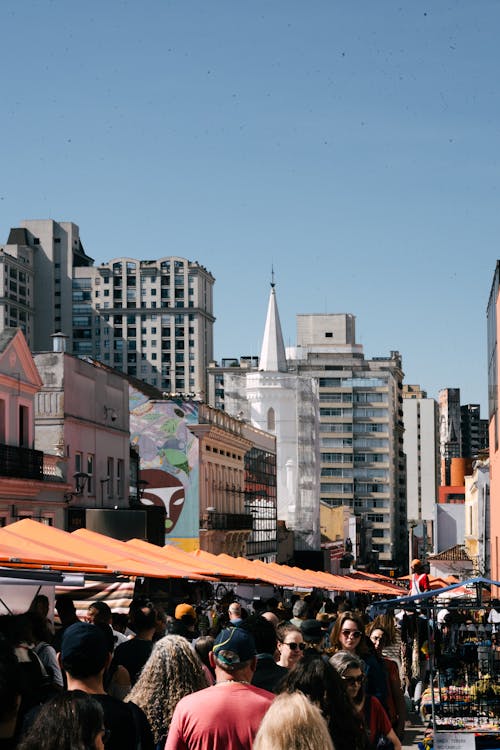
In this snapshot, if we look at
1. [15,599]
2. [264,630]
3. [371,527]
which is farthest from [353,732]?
[371,527]

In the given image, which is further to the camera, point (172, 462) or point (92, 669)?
point (172, 462)

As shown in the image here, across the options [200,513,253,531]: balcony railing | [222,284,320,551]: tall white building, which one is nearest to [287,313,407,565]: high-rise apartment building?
[222,284,320,551]: tall white building

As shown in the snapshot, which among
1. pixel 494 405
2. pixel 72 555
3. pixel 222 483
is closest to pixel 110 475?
pixel 494 405

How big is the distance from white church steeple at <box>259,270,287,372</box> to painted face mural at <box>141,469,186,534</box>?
49.9 metres

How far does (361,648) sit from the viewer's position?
10367 millimetres

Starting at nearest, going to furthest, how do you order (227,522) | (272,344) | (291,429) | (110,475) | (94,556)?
(94,556), (110,475), (227,522), (291,429), (272,344)

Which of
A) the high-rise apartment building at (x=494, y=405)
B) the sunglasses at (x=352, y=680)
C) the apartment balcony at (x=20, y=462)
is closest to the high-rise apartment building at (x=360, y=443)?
the high-rise apartment building at (x=494, y=405)

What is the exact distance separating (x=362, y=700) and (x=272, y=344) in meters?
104

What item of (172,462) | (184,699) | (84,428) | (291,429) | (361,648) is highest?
(291,429)

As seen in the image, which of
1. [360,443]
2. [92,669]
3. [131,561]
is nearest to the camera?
[92,669]

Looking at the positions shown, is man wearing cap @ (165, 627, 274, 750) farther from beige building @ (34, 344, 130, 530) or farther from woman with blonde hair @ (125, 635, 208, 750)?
beige building @ (34, 344, 130, 530)

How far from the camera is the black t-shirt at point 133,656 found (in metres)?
9.26

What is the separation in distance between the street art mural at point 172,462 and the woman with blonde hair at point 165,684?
51.7 meters

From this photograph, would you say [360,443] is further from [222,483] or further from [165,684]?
[165,684]
